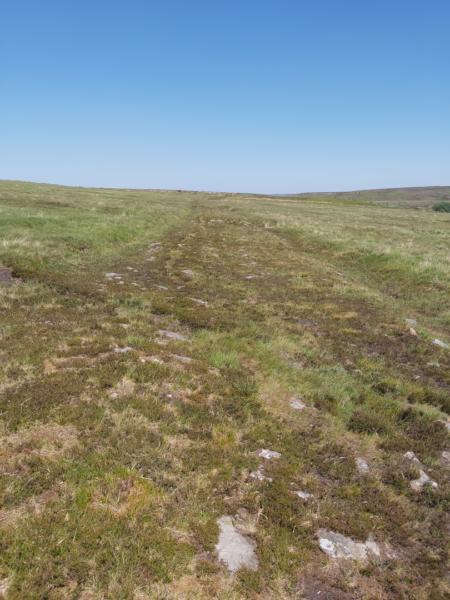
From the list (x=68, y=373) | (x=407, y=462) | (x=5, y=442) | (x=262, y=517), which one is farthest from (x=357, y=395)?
(x=5, y=442)

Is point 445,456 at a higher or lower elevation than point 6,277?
lower

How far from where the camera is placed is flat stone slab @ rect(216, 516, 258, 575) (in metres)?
4.44

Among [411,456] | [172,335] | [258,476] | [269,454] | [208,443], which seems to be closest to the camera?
[258,476]

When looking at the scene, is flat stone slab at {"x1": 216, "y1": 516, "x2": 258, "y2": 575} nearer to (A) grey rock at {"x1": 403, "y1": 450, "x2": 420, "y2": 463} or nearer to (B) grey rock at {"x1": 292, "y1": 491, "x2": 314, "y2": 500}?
(B) grey rock at {"x1": 292, "y1": 491, "x2": 314, "y2": 500}

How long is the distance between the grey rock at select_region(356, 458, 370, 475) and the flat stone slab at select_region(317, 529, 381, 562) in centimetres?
143

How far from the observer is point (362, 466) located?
257 inches

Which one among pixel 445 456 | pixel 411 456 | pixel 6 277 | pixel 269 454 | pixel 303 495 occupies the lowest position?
pixel 445 456

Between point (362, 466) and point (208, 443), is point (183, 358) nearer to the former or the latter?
point (208, 443)

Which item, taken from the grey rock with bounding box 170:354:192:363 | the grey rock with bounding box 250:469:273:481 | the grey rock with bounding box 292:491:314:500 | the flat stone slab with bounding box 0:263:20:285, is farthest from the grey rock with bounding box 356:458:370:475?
the flat stone slab with bounding box 0:263:20:285

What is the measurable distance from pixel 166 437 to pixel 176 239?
1113 inches

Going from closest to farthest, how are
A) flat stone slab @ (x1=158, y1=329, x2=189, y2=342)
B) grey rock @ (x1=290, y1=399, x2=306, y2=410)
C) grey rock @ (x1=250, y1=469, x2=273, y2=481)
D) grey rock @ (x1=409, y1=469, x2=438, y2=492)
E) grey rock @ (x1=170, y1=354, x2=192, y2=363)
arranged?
grey rock @ (x1=250, y1=469, x2=273, y2=481), grey rock @ (x1=409, y1=469, x2=438, y2=492), grey rock @ (x1=290, y1=399, x2=306, y2=410), grey rock @ (x1=170, y1=354, x2=192, y2=363), flat stone slab @ (x1=158, y1=329, x2=189, y2=342)

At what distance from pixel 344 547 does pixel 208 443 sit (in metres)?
2.72

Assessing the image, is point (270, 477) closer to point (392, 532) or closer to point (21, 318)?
point (392, 532)

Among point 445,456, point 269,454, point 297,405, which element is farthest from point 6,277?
point 445,456
